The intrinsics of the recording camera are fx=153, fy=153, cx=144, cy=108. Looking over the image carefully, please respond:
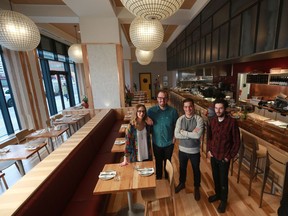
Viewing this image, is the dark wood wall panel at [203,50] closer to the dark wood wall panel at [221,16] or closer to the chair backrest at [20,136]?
the dark wood wall panel at [221,16]

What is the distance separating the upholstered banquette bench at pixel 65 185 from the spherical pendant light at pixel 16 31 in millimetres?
1993

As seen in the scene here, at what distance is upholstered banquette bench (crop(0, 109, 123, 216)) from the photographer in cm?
149

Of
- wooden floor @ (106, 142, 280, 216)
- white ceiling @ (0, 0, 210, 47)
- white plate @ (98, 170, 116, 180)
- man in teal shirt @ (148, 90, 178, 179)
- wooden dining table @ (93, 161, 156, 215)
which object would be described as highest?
white ceiling @ (0, 0, 210, 47)

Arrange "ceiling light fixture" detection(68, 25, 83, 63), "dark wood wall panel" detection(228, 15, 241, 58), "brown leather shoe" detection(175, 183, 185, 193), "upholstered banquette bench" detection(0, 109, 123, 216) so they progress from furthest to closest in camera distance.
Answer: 1. "ceiling light fixture" detection(68, 25, 83, 63)
2. "dark wood wall panel" detection(228, 15, 241, 58)
3. "brown leather shoe" detection(175, 183, 185, 193)
4. "upholstered banquette bench" detection(0, 109, 123, 216)

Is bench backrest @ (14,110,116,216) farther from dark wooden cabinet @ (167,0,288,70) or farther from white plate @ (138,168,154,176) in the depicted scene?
dark wooden cabinet @ (167,0,288,70)

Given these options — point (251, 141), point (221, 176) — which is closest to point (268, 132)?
point (251, 141)

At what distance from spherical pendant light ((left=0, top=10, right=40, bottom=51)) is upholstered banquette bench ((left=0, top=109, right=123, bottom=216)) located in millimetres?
1993

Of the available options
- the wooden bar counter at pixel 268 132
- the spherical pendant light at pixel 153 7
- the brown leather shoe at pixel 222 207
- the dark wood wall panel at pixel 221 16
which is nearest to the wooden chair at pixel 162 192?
the brown leather shoe at pixel 222 207

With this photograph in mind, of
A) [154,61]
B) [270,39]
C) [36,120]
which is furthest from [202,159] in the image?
[154,61]

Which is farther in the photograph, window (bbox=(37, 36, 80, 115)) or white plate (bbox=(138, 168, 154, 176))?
window (bbox=(37, 36, 80, 115))

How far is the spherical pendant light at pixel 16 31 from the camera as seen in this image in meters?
2.61

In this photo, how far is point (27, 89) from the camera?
18.4 feet

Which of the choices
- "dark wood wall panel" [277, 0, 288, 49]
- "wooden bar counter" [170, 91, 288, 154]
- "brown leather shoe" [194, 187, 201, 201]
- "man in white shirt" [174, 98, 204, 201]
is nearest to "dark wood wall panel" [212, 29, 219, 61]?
"dark wood wall panel" [277, 0, 288, 49]

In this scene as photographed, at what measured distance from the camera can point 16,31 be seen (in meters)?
2.68
